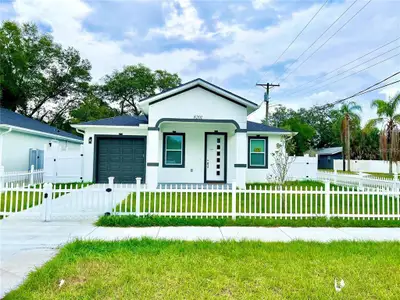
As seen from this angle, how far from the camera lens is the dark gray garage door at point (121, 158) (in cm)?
1450

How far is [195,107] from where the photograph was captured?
41.5 ft

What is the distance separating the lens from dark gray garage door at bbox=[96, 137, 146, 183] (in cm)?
1450

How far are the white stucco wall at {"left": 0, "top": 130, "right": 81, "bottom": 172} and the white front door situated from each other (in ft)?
32.3

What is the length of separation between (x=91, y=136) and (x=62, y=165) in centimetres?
210

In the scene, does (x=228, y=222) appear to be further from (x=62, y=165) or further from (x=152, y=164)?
(x=62, y=165)

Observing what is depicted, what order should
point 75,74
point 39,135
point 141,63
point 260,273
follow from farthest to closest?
point 141,63 → point 75,74 → point 39,135 → point 260,273

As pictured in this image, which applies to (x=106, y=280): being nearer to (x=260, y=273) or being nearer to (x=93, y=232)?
(x=260, y=273)

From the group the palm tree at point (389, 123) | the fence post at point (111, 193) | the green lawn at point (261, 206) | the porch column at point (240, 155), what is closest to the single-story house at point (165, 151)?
the porch column at point (240, 155)

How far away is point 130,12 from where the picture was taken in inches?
398

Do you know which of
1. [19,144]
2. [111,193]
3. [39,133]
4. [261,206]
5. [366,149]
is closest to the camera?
[111,193]

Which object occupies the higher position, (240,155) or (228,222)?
(240,155)

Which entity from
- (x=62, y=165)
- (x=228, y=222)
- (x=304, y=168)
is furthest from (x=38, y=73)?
(x=228, y=222)

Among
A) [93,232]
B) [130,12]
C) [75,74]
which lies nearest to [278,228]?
[93,232]

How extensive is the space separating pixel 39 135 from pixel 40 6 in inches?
376
